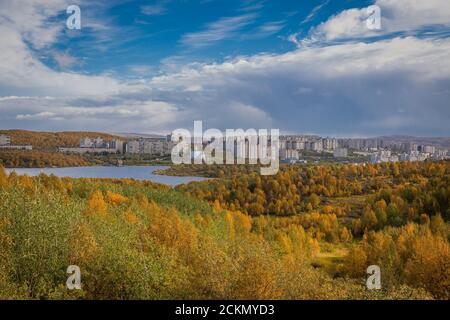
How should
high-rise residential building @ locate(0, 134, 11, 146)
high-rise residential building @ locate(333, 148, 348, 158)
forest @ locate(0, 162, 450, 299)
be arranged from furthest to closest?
1. high-rise residential building @ locate(333, 148, 348, 158)
2. high-rise residential building @ locate(0, 134, 11, 146)
3. forest @ locate(0, 162, 450, 299)

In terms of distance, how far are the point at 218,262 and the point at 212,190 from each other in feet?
309

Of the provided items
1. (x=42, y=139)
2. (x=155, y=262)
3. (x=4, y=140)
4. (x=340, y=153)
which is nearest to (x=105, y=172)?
(x=42, y=139)

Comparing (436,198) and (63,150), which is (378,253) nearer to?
(436,198)

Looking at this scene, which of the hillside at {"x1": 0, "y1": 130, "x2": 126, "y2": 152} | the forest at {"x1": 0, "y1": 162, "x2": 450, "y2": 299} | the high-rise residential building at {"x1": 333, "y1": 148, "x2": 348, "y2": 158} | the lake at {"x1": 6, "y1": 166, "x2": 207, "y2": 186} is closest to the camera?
Result: the forest at {"x1": 0, "y1": 162, "x2": 450, "y2": 299}

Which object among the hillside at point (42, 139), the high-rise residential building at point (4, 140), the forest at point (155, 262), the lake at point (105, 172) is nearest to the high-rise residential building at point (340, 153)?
the lake at point (105, 172)

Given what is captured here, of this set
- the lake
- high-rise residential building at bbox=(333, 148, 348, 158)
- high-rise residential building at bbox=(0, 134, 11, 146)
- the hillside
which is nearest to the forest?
the lake

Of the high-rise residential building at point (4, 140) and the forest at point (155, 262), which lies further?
the high-rise residential building at point (4, 140)

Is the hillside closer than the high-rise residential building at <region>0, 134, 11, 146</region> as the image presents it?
No

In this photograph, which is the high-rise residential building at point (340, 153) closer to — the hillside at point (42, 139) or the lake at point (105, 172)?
the lake at point (105, 172)

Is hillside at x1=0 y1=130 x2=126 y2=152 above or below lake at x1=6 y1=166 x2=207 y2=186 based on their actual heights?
above

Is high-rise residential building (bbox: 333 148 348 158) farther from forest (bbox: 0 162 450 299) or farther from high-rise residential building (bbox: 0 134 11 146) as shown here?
high-rise residential building (bbox: 0 134 11 146)

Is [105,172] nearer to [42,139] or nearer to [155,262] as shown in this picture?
[42,139]
